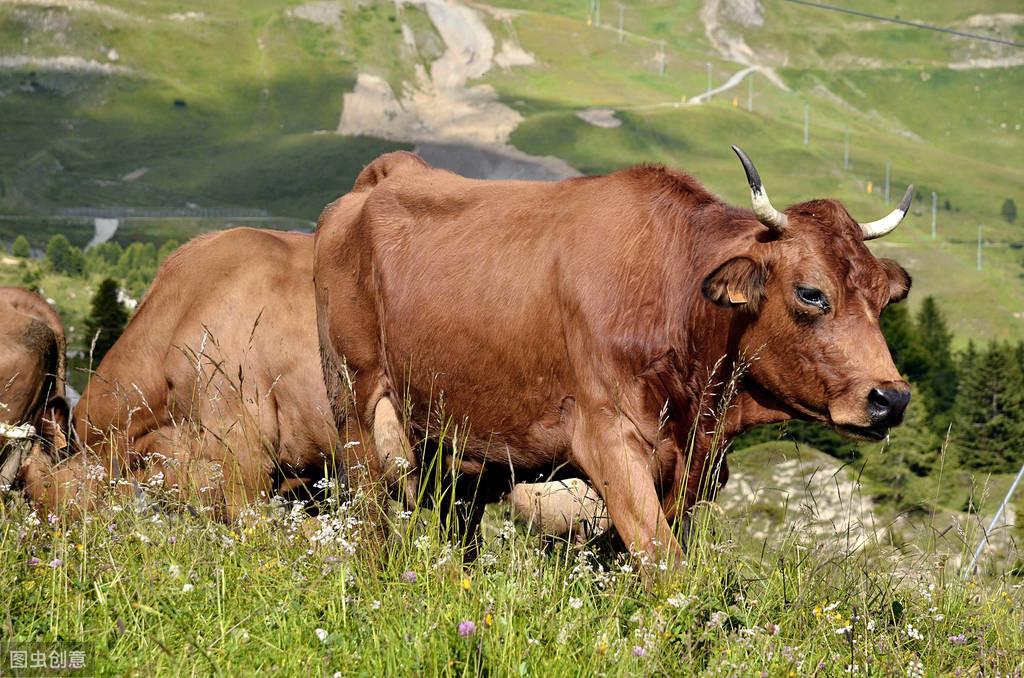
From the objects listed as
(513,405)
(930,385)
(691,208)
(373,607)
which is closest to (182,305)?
(513,405)

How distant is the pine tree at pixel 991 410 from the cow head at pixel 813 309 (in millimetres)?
99692

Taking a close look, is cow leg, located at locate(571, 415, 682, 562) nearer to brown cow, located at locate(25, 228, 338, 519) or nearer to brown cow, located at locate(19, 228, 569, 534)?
brown cow, located at locate(19, 228, 569, 534)

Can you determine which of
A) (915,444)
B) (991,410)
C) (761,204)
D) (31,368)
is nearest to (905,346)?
(991,410)

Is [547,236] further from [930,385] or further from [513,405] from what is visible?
[930,385]

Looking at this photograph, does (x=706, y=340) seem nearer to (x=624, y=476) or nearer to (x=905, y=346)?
(x=624, y=476)

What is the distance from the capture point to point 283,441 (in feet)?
34.6

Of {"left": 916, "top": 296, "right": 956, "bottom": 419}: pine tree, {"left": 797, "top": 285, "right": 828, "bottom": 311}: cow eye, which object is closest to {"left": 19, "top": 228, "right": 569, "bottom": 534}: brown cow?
{"left": 797, "top": 285, "right": 828, "bottom": 311}: cow eye

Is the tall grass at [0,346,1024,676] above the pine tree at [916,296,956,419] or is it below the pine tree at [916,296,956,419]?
above

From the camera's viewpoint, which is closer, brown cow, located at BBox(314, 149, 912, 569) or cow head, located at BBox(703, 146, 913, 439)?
cow head, located at BBox(703, 146, 913, 439)

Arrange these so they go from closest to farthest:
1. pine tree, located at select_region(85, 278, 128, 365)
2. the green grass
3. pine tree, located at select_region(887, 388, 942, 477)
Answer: the green grass
pine tree, located at select_region(85, 278, 128, 365)
pine tree, located at select_region(887, 388, 942, 477)

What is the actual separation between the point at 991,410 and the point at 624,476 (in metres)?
127

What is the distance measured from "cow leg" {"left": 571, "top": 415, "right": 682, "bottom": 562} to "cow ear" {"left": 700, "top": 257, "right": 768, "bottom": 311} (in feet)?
2.97

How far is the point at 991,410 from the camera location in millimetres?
125188

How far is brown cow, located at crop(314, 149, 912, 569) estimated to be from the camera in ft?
24.1
